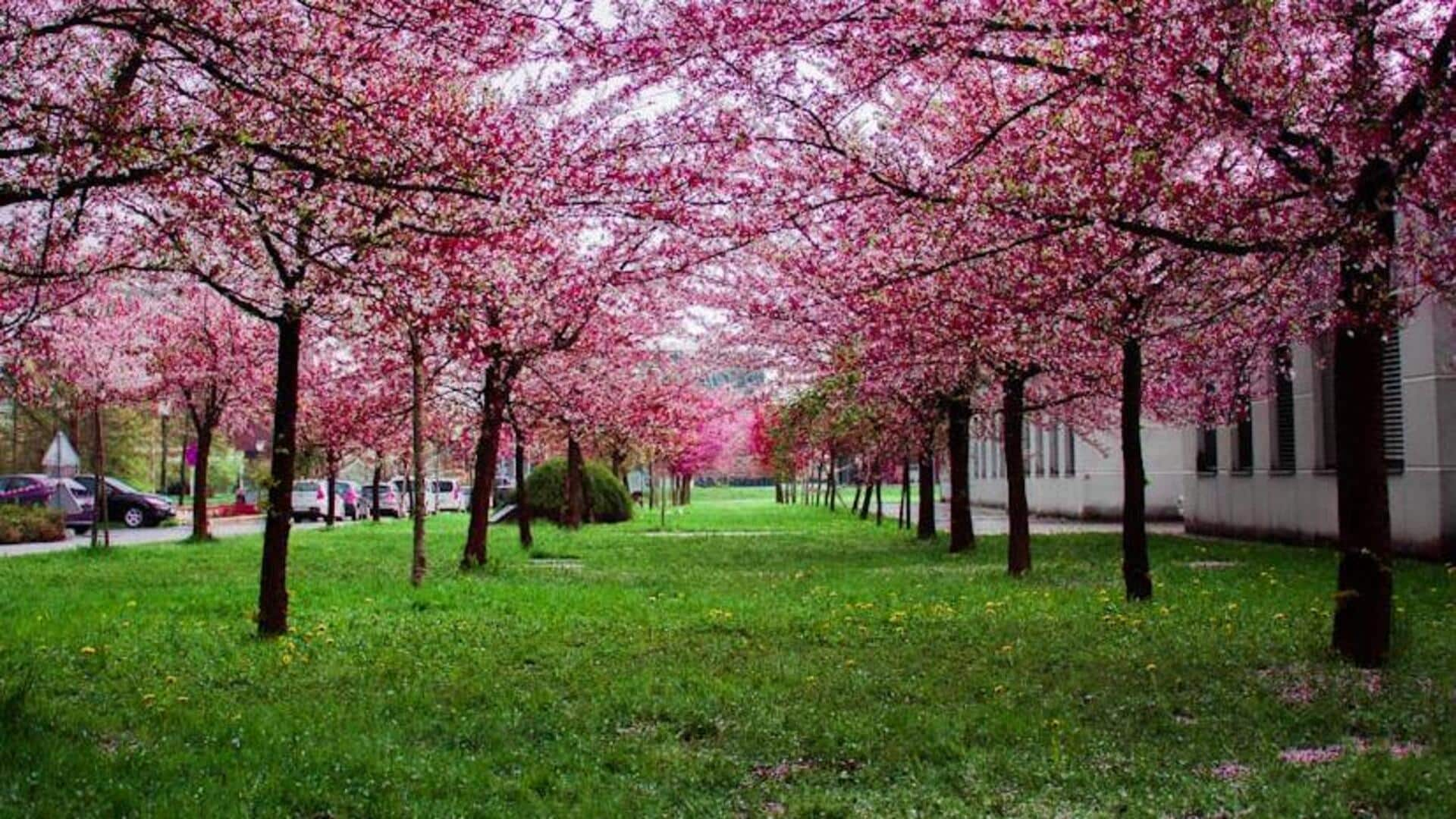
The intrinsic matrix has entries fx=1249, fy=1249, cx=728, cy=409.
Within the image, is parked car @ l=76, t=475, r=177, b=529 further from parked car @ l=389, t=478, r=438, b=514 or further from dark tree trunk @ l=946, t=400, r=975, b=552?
dark tree trunk @ l=946, t=400, r=975, b=552

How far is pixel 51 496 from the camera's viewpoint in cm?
3250

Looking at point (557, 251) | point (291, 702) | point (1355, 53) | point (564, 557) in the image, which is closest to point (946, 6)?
point (1355, 53)

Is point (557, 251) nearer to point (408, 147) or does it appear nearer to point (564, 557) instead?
point (564, 557)

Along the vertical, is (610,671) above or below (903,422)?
below

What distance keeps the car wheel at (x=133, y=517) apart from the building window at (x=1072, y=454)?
89.7 ft

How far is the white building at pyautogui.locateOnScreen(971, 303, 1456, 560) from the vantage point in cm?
1631

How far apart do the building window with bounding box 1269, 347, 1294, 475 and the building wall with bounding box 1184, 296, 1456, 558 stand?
9 centimetres

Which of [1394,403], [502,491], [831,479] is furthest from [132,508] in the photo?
[1394,403]

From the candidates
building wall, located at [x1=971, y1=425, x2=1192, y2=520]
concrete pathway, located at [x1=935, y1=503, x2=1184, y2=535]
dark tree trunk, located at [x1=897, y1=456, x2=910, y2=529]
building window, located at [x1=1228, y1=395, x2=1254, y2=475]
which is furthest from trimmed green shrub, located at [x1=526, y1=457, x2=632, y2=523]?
building window, located at [x1=1228, y1=395, x2=1254, y2=475]

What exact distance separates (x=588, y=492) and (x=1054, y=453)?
15.6m

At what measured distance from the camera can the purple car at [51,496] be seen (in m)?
32.4

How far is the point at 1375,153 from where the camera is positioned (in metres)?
6.59

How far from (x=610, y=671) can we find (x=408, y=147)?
358cm

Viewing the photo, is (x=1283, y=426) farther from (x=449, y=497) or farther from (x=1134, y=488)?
(x=449, y=497)
